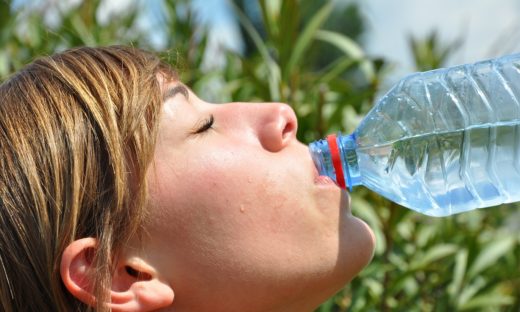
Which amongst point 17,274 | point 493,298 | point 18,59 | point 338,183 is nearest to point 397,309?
point 493,298

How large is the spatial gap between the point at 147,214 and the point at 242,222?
0.18 metres

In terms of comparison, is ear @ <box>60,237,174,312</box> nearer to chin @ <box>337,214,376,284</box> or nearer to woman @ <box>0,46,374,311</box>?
woman @ <box>0,46,374,311</box>

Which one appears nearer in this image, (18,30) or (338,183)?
(338,183)

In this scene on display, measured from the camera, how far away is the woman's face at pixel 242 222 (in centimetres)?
158

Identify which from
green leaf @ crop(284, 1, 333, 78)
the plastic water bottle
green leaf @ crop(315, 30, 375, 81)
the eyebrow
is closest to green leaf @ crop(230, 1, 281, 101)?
green leaf @ crop(284, 1, 333, 78)

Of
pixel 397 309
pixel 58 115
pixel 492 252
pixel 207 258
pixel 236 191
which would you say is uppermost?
pixel 58 115

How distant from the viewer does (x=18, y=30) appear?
3.27 meters

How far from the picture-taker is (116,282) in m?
1.62

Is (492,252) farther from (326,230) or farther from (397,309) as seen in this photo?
(326,230)

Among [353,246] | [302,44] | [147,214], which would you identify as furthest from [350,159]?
[302,44]

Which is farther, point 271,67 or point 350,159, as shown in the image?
point 271,67

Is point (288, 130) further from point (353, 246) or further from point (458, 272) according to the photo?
point (458, 272)

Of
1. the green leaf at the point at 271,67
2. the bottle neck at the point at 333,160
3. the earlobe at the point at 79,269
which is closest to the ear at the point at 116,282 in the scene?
the earlobe at the point at 79,269

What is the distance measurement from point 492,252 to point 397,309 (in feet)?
1.24
